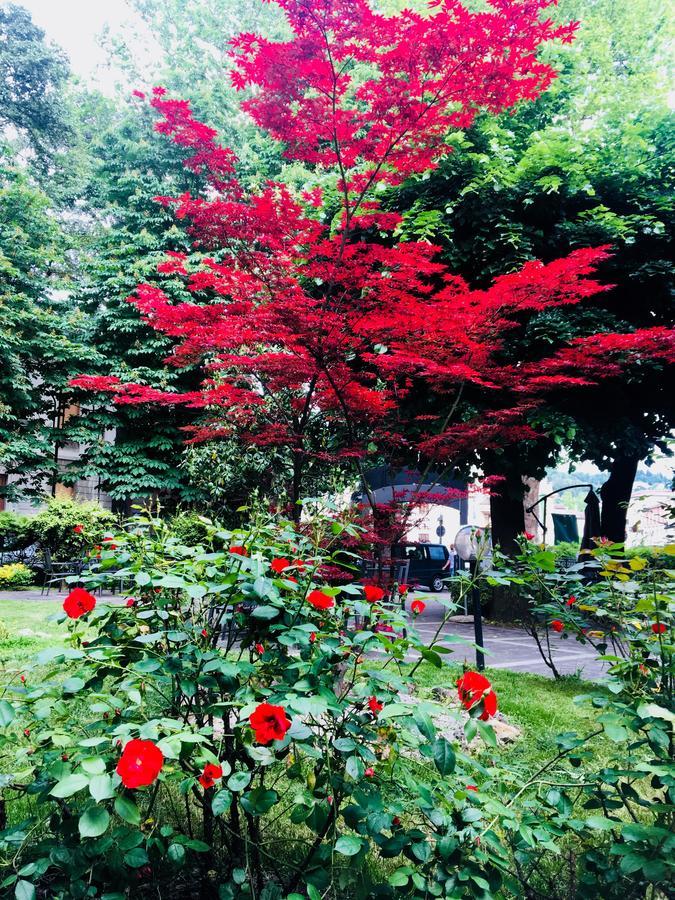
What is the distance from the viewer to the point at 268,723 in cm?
109

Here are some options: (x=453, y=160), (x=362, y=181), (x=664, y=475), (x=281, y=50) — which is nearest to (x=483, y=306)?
(x=362, y=181)

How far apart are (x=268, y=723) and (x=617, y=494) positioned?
35.1 feet

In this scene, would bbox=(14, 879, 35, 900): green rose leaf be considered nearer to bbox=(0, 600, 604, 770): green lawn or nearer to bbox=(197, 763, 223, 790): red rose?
bbox=(197, 763, 223, 790): red rose

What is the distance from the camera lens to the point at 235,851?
5.16ft

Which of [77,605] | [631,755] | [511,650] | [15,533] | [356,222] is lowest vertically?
[511,650]

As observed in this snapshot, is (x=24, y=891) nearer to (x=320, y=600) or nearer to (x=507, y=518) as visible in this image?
(x=320, y=600)

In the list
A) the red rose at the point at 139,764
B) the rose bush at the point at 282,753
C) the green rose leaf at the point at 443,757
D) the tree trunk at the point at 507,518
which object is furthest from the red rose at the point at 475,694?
the tree trunk at the point at 507,518

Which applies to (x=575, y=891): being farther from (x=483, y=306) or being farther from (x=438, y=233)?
(x=438, y=233)

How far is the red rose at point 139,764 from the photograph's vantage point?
970 mm

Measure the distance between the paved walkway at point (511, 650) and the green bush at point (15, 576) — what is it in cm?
37

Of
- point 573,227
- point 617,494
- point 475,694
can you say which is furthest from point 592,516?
point 475,694

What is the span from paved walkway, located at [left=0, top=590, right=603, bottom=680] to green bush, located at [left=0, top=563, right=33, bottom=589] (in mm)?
366

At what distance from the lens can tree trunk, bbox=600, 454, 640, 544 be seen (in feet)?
34.0

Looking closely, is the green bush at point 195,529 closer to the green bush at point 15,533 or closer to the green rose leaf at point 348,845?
the green rose leaf at point 348,845
